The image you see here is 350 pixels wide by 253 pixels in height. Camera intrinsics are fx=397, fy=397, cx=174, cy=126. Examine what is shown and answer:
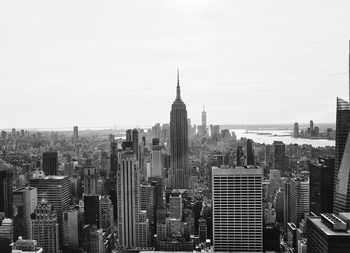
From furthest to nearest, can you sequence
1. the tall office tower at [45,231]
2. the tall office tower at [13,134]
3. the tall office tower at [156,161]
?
the tall office tower at [156,161], the tall office tower at [13,134], the tall office tower at [45,231]

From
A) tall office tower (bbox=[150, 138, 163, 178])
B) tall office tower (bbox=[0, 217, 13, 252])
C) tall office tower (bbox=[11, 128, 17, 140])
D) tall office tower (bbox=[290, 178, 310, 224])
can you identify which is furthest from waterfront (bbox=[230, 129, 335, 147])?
tall office tower (bbox=[0, 217, 13, 252])

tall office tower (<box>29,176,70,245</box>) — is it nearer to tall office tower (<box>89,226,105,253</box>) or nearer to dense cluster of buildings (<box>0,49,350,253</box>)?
dense cluster of buildings (<box>0,49,350,253</box>)

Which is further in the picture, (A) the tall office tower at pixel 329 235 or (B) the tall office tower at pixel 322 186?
(B) the tall office tower at pixel 322 186

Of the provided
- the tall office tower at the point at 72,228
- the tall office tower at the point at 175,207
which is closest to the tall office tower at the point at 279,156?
the tall office tower at the point at 175,207

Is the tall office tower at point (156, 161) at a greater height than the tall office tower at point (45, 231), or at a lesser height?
greater

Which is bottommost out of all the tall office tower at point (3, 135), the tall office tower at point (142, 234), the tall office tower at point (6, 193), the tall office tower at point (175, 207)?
the tall office tower at point (142, 234)

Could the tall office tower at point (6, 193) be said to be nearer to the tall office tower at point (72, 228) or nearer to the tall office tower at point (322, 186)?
the tall office tower at point (72, 228)
